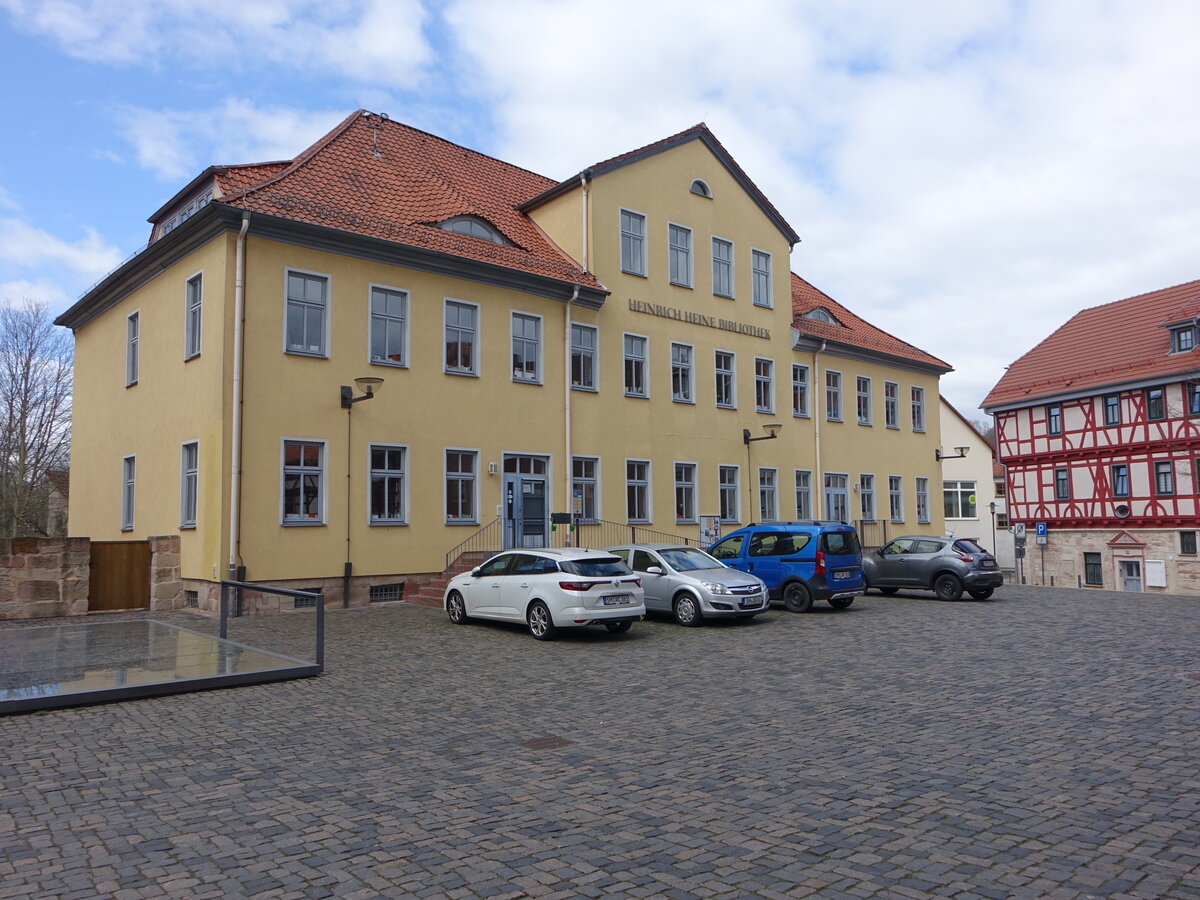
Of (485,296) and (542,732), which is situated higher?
(485,296)

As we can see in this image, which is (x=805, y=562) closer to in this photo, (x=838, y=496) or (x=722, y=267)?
(x=722, y=267)

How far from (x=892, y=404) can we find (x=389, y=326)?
22.2m

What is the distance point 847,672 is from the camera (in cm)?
1149

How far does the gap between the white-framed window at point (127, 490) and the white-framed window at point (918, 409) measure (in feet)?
91.3

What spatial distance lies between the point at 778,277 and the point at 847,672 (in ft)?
73.2

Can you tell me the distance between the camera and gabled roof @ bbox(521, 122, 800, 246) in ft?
86.5

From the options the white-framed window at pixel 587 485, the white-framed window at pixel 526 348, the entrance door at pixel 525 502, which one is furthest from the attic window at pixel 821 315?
the entrance door at pixel 525 502

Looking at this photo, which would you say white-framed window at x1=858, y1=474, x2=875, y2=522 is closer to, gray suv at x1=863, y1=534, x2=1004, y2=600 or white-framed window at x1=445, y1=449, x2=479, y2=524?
gray suv at x1=863, y1=534, x2=1004, y2=600

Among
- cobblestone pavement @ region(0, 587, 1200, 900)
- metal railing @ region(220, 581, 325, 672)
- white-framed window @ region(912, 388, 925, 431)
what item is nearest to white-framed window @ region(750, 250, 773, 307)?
white-framed window @ region(912, 388, 925, 431)

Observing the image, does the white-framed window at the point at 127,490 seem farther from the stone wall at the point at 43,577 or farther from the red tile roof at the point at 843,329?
the red tile roof at the point at 843,329

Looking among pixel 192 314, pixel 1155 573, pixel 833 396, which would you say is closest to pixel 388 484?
pixel 192 314

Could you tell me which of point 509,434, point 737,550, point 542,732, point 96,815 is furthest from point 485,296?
point 96,815

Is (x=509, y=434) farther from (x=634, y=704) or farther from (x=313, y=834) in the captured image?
(x=313, y=834)

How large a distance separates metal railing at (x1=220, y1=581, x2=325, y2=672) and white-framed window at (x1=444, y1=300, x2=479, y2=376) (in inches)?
284
